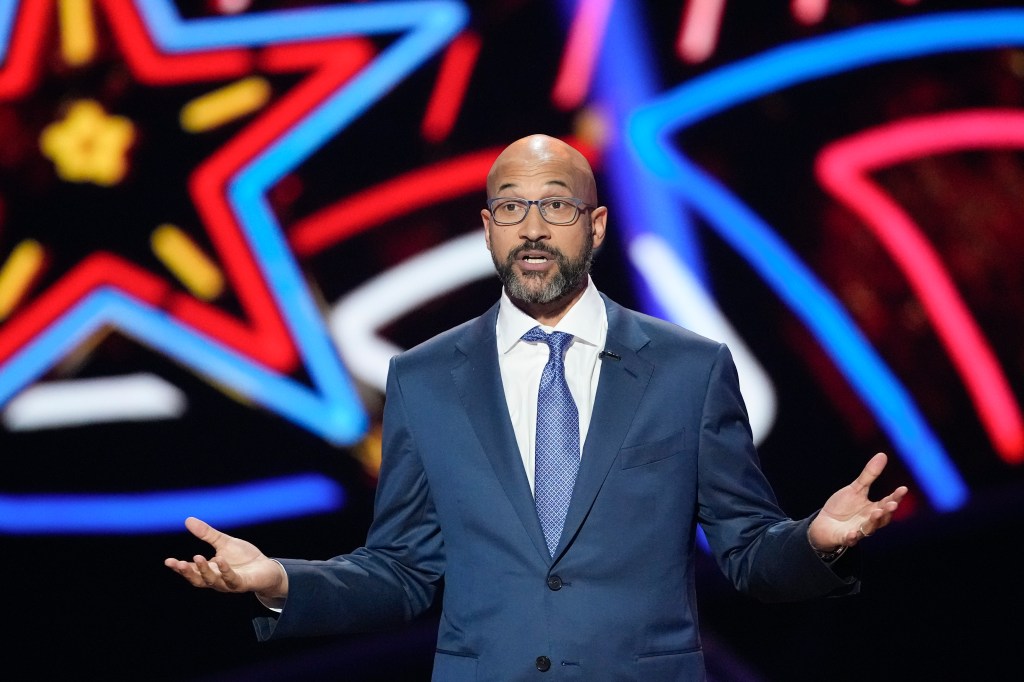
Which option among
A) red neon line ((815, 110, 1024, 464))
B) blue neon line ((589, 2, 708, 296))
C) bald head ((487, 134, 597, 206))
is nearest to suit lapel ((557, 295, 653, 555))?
bald head ((487, 134, 597, 206))

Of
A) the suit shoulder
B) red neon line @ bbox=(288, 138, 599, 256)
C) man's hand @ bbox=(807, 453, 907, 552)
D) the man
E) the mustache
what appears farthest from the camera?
red neon line @ bbox=(288, 138, 599, 256)

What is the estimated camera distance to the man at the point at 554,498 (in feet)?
5.80

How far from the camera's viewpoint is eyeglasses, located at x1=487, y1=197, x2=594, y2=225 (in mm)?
1915

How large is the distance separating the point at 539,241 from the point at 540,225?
3 centimetres

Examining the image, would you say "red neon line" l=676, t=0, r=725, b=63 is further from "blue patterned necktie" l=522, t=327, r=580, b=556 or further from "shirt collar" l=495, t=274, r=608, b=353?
"blue patterned necktie" l=522, t=327, r=580, b=556

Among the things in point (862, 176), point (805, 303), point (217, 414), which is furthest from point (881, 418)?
point (217, 414)

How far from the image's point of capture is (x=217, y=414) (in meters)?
3.85

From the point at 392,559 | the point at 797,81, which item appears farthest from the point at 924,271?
the point at 392,559

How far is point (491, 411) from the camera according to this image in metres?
1.89

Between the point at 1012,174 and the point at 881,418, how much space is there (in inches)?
37.2

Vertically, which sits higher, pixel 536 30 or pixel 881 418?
pixel 536 30

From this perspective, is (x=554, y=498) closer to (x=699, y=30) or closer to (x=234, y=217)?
(x=234, y=217)

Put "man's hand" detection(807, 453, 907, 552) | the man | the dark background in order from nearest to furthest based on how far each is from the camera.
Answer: "man's hand" detection(807, 453, 907, 552) < the man < the dark background

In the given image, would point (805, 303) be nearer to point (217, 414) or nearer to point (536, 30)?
point (536, 30)
